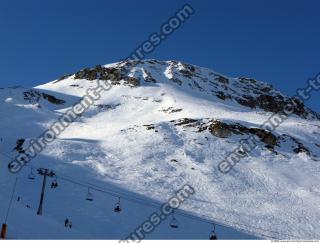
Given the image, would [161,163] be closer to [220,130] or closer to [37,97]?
[220,130]

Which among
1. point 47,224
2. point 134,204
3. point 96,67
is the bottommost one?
point 47,224

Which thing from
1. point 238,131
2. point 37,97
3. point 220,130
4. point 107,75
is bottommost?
point 220,130

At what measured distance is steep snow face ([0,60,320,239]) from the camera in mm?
41125

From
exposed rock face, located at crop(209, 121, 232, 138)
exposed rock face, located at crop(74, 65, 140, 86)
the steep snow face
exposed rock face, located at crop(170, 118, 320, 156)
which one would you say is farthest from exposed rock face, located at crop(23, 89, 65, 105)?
exposed rock face, located at crop(209, 121, 232, 138)

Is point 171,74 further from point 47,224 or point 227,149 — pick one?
point 47,224

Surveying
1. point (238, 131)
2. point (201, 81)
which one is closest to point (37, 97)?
point (238, 131)

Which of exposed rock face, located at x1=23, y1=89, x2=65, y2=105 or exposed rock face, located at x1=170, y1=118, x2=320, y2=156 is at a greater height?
exposed rock face, located at x1=23, y1=89, x2=65, y2=105

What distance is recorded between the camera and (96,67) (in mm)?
133125

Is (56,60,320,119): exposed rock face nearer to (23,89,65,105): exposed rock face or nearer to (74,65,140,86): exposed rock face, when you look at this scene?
(74,65,140,86): exposed rock face

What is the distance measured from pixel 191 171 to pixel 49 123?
32.6 metres

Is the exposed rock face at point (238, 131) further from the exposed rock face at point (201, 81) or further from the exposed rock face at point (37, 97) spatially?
the exposed rock face at point (201, 81)

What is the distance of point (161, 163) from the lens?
59.8m

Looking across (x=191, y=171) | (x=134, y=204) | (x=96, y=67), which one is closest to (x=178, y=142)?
(x=191, y=171)

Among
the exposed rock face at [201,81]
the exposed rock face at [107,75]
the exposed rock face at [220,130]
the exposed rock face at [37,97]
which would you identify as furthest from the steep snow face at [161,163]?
the exposed rock face at [201,81]
